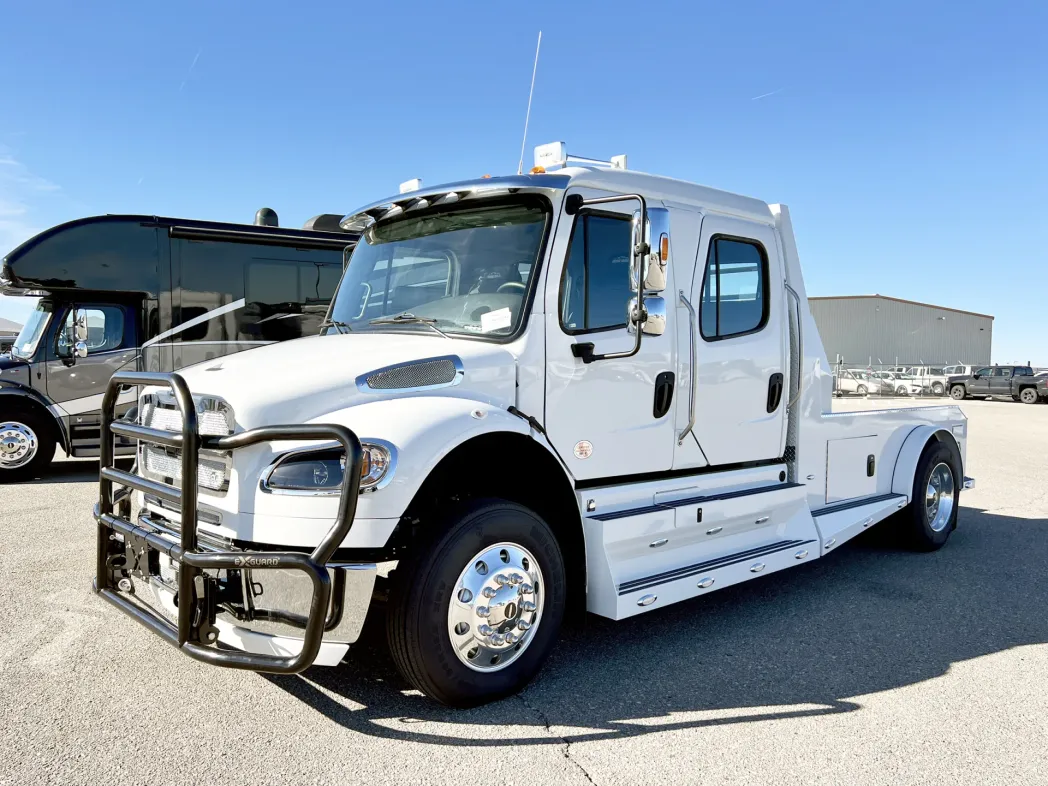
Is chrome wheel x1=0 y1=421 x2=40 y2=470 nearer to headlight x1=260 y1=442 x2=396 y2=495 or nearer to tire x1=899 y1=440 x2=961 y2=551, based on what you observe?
headlight x1=260 y1=442 x2=396 y2=495

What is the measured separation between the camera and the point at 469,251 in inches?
161

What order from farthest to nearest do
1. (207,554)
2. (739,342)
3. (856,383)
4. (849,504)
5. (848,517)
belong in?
(856,383), (849,504), (848,517), (739,342), (207,554)

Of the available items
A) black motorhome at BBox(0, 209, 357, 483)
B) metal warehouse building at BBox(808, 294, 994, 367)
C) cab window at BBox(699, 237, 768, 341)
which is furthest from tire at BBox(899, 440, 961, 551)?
metal warehouse building at BBox(808, 294, 994, 367)

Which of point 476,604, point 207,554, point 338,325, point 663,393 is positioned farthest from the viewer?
point 338,325

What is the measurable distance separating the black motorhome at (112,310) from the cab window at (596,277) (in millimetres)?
6984

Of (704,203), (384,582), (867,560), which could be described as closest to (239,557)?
(384,582)

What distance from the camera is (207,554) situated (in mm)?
3033

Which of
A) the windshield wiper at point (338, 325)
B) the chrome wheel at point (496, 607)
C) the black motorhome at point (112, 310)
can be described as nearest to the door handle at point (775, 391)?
the chrome wheel at point (496, 607)

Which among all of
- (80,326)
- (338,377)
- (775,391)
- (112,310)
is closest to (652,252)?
(338,377)

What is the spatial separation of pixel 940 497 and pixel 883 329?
5117 centimetres

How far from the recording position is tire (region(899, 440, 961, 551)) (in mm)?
6473

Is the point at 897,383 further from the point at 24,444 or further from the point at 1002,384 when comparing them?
the point at 24,444

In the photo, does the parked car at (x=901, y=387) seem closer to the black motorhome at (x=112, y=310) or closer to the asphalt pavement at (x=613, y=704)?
the black motorhome at (x=112, y=310)

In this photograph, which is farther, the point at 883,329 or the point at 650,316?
the point at 883,329
